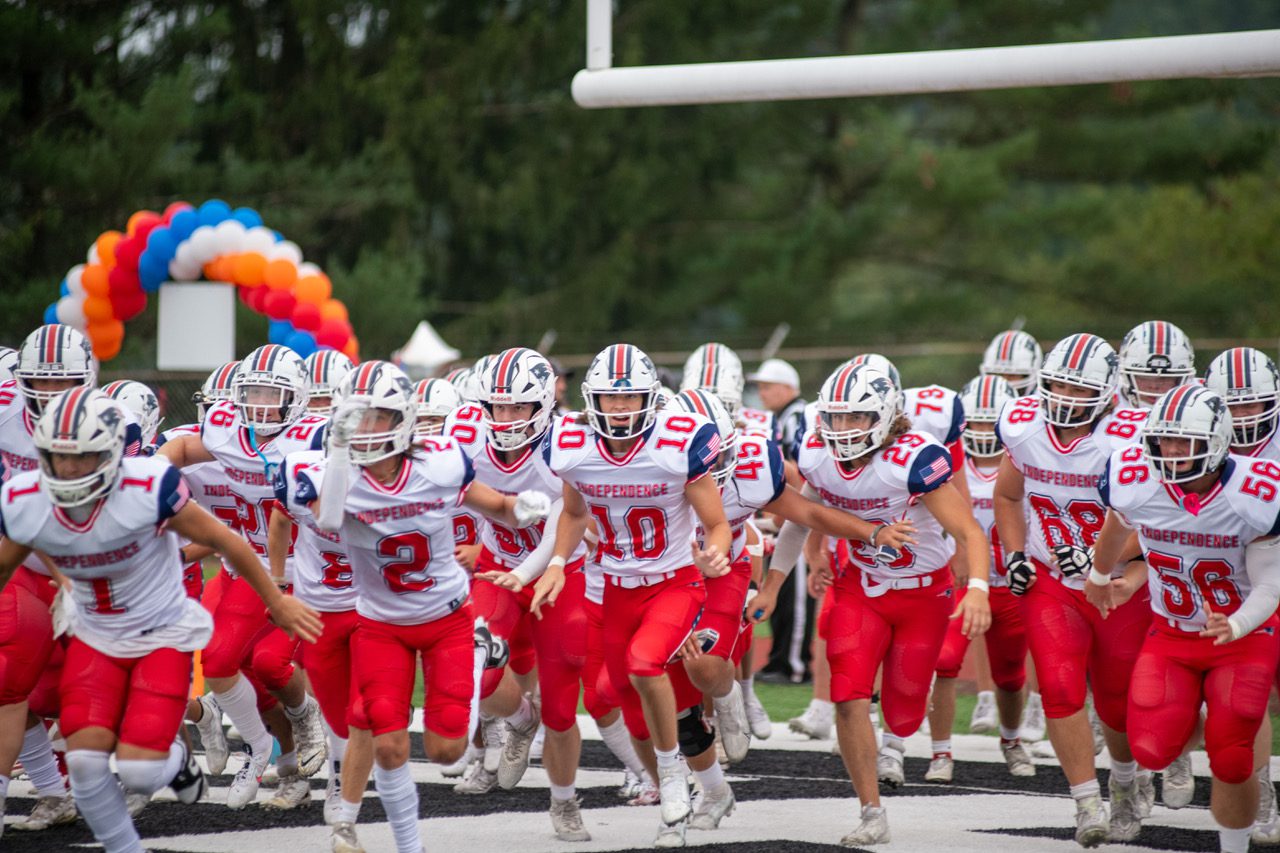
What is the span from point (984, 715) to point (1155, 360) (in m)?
2.53

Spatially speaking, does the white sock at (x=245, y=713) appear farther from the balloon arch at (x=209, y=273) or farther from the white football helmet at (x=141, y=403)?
the balloon arch at (x=209, y=273)

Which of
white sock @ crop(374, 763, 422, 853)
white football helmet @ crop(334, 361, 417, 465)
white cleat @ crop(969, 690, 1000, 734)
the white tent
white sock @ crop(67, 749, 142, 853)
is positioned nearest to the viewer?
white sock @ crop(67, 749, 142, 853)

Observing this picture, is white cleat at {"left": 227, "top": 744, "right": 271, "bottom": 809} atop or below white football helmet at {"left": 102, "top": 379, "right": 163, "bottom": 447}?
below

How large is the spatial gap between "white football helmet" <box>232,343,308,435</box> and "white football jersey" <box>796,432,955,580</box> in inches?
91.5

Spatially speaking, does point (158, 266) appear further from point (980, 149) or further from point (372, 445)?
point (980, 149)

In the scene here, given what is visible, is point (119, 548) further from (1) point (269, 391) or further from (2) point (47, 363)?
(2) point (47, 363)

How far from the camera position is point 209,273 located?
1372 cm

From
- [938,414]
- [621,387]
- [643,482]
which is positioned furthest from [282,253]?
[643,482]

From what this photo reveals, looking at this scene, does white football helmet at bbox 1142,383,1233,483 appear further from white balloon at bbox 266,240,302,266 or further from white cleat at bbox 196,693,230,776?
white balloon at bbox 266,240,302,266

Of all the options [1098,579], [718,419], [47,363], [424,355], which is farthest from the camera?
[424,355]

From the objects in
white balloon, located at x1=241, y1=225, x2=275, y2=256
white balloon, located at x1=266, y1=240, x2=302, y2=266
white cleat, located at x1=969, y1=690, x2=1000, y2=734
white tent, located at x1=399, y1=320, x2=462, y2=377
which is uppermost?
white balloon, located at x1=241, y1=225, x2=275, y2=256

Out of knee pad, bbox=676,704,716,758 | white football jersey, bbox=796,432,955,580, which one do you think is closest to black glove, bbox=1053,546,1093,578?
white football jersey, bbox=796,432,955,580

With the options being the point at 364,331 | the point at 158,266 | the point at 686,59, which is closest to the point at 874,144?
the point at 686,59

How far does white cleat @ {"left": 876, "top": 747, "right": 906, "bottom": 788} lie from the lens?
23.0ft
